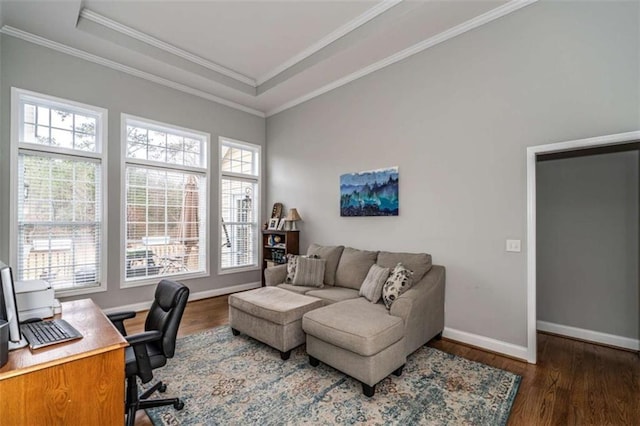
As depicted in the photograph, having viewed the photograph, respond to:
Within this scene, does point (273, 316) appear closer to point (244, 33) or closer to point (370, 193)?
point (370, 193)

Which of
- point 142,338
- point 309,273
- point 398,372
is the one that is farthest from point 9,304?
point 309,273

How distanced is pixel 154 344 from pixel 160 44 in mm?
3624

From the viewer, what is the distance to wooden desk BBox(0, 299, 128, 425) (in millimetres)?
1197

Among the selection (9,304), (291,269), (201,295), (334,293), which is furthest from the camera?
(201,295)

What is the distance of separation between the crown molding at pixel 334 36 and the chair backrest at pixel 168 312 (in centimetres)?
328

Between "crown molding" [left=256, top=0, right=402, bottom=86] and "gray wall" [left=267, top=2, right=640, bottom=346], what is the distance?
0.71 meters

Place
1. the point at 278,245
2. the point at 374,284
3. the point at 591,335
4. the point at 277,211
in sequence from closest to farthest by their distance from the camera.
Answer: the point at 374,284
the point at 591,335
the point at 278,245
the point at 277,211

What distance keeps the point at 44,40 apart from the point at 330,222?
13.5 ft

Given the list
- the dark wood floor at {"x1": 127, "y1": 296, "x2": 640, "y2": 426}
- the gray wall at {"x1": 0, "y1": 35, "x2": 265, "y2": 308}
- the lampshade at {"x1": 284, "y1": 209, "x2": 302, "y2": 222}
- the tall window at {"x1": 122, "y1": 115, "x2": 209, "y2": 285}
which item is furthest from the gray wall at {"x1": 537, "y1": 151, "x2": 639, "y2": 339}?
the tall window at {"x1": 122, "y1": 115, "x2": 209, "y2": 285}

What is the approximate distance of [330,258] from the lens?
4082 millimetres

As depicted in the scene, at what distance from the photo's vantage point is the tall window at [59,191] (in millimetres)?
3494

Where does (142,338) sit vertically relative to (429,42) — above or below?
below

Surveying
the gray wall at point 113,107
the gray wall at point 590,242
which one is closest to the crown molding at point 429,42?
the gray wall at point 113,107

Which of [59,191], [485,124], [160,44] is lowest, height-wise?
[59,191]
